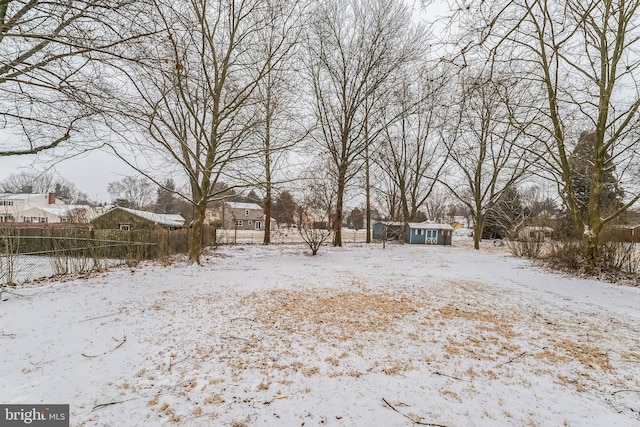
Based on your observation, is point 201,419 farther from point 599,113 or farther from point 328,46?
point 328,46

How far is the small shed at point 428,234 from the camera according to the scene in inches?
996

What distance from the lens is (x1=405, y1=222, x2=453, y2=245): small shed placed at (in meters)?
25.3

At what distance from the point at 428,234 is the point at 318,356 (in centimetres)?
2472

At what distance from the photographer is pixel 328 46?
51.1 feet

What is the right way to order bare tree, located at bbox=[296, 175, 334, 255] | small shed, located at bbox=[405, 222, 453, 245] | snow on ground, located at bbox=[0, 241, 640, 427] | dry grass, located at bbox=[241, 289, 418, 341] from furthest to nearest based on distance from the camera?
small shed, located at bbox=[405, 222, 453, 245], bare tree, located at bbox=[296, 175, 334, 255], dry grass, located at bbox=[241, 289, 418, 341], snow on ground, located at bbox=[0, 241, 640, 427]

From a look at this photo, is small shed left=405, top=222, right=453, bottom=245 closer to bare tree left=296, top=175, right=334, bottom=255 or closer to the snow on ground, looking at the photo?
bare tree left=296, top=175, right=334, bottom=255

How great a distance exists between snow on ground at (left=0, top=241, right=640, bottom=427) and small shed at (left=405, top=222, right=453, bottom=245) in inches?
774

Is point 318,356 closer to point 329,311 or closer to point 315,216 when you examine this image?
point 329,311

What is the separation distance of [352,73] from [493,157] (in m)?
11.2

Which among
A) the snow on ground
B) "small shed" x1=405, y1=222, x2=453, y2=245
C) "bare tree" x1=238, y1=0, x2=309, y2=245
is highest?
"bare tree" x1=238, y1=0, x2=309, y2=245

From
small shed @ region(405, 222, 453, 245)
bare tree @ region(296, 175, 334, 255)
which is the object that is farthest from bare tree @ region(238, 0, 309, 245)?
small shed @ region(405, 222, 453, 245)

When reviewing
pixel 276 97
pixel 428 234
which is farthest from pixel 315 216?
pixel 428 234

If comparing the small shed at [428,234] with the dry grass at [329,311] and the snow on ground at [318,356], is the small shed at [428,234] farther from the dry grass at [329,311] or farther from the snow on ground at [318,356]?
the dry grass at [329,311]

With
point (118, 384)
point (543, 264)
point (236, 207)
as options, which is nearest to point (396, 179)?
point (543, 264)
